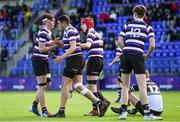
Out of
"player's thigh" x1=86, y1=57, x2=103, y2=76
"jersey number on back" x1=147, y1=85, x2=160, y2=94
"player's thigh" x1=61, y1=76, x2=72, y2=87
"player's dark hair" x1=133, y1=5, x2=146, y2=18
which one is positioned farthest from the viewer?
"player's thigh" x1=86, y1=57, x2=103, y2=76

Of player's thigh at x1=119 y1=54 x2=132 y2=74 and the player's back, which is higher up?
the player's back

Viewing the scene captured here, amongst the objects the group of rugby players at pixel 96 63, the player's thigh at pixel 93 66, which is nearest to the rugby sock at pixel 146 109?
the group of rugby players at pixel 96 63

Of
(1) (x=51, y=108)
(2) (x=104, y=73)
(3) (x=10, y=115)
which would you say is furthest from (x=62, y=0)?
(3) (x=10, y=115)

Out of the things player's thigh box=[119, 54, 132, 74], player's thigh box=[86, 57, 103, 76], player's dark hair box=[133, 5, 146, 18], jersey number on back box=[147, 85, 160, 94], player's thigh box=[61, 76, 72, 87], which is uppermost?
player's dark hair box=[133, 5, 146, 18]

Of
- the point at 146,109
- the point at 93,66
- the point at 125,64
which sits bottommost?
the point at 146,109

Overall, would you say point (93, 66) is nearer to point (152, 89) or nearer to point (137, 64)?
point (152, 89)

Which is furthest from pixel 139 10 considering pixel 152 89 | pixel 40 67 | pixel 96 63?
pixel 40 67

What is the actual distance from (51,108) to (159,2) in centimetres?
2023

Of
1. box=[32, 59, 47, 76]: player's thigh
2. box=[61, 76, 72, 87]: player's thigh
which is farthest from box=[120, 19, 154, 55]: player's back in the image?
box=[32, 59, 47, 76]: player's thigh

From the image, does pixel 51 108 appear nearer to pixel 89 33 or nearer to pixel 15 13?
pixel 89 33

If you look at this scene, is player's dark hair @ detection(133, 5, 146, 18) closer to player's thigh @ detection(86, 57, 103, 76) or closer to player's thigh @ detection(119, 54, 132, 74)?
player's thigh @ detection(119, 54, 132, 74)

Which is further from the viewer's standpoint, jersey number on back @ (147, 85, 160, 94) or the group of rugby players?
jersey number on back @ (147, 85, 160, 94)

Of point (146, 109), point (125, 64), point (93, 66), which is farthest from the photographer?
point (93, 66)

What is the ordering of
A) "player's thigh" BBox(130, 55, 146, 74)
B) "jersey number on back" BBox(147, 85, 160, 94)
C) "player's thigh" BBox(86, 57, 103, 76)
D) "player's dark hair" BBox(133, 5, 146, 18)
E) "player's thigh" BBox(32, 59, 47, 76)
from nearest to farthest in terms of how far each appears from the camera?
"player's dark hair" BBox(133, 5, 146, 18) → "player's thigh" BBox(130, 55, 146, 74) → "jersey number on back" BBox(147, 85, 160, 94) → "player's thigh" BBox(32, 59, 47, 76) → "player's thigh" BBox(86, 57, 103, 76)
